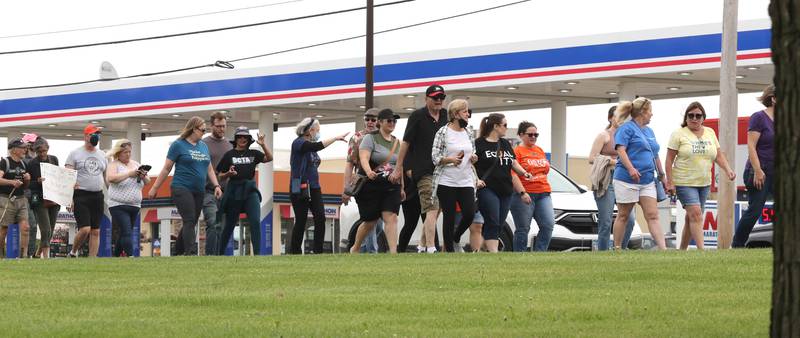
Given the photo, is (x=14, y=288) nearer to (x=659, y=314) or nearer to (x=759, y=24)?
(x=659, y=314)

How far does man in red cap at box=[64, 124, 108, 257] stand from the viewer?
16625 millimetres

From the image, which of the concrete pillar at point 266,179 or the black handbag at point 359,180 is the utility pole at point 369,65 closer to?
the concrete pillar at point 266,179

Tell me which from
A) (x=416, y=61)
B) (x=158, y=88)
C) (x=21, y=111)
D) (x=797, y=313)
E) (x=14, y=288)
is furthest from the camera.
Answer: (x=21, y=111)

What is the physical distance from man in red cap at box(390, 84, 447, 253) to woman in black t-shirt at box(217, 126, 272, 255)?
1899 millimetres

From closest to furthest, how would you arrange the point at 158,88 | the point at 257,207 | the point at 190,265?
1. the point at 190,265
2. the point at 257,207
3. the point at 158,88

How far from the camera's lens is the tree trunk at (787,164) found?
5207 millimetres

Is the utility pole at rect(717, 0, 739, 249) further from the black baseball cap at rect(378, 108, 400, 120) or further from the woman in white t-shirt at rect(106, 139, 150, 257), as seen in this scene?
the woman in white t-shirt at rect(106, 139, 150, 257)

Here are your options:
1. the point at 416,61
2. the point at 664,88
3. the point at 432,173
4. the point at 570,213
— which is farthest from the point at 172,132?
the point at 432,173

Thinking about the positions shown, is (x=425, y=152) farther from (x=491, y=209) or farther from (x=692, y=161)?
(x=692, y=161)

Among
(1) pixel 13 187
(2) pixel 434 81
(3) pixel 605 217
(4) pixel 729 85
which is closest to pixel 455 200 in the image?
(3) pixel 605 217

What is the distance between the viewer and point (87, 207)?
55.2 ft

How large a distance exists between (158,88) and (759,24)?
15126mm

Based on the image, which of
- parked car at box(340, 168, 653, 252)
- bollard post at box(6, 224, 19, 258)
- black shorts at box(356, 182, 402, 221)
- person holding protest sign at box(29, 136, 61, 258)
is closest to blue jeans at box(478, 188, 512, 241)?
black shorts at box(356, 182, 402, 221)

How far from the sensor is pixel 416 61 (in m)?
29.4
